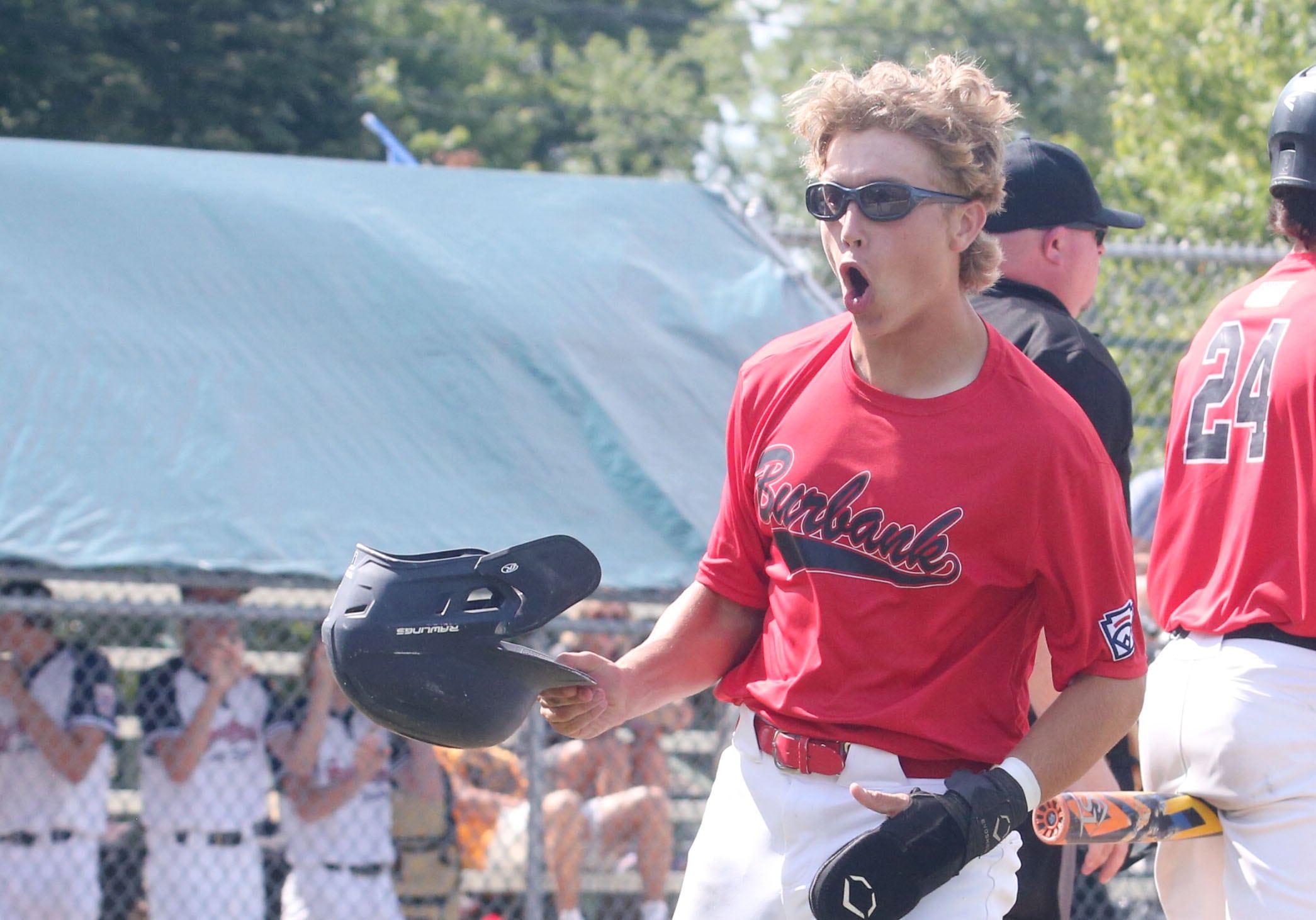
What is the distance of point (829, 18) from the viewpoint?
3284 cm

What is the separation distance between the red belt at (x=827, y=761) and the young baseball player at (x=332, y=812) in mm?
3638

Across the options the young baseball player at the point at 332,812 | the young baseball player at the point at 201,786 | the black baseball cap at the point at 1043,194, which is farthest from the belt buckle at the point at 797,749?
the young baseball player at the point at 201,786

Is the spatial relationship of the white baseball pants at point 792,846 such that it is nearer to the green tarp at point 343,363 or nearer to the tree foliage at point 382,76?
the green tarp at point 343,363

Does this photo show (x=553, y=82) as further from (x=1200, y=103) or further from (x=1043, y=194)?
(x=1043, y=194)

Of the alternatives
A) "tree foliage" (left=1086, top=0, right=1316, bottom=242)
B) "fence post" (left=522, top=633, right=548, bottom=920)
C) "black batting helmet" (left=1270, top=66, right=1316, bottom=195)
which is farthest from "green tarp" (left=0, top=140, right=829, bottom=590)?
"tree foliage" (left=1086, top=0, right=1316, bottom=242)

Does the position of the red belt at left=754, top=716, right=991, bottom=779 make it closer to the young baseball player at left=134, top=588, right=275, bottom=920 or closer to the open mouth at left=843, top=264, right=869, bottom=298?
the open mouth at left=843, top=264, right=869, bottom=298

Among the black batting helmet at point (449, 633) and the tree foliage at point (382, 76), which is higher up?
the black batting helmet at point (449, 633)

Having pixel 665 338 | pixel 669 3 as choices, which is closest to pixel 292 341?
pixel 665 338

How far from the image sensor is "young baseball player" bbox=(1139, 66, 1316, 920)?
3111 mm

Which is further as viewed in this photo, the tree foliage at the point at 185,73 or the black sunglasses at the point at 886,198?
the tree foliage at the point at 185,73

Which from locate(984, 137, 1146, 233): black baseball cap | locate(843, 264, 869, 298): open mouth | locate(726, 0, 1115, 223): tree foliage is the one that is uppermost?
locate(843, 264, 869, 298): open mouth

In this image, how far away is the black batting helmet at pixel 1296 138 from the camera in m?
3.29

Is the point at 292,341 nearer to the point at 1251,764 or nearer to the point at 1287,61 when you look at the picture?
the point at 1251,764

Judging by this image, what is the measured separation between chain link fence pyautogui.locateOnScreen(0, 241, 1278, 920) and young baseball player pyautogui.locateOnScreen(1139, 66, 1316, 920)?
8.39 feet
